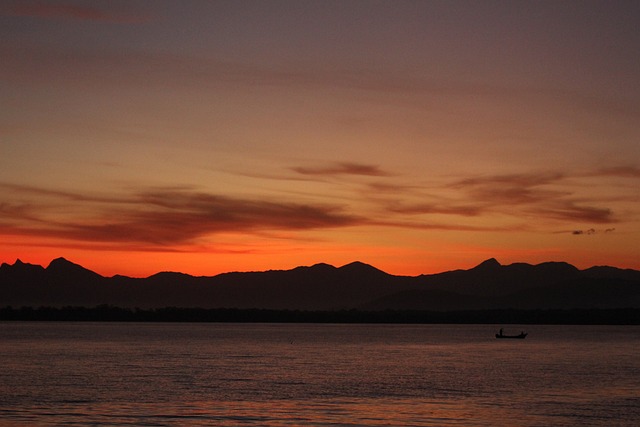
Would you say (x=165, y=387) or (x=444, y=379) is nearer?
(x=165, y=387)

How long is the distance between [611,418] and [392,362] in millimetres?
55692

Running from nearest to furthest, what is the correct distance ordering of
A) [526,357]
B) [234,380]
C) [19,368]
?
[234,380], [19,368], [526,357]

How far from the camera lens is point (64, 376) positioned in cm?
7925

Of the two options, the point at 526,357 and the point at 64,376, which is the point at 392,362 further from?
the point at 64,376

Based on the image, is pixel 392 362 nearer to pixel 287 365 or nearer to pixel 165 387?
pixel 287 365

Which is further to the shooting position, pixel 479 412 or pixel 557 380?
pixel 557 380

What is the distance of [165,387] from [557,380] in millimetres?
36513

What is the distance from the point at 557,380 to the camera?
263 feet

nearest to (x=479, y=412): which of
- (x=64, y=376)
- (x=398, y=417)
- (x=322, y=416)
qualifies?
(x=398, y=417)

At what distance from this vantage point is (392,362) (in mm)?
107000

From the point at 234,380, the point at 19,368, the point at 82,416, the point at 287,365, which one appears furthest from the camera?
the point at 287,365

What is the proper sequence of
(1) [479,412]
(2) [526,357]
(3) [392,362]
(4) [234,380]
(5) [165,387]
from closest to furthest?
(1) [479,412]
(5) [165,387]
(4) [234,380]
(3) [392,362]
(2) [526,357]

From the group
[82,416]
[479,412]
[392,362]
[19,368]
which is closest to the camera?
[82,416]

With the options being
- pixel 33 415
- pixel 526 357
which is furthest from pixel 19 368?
pixel 526 357
